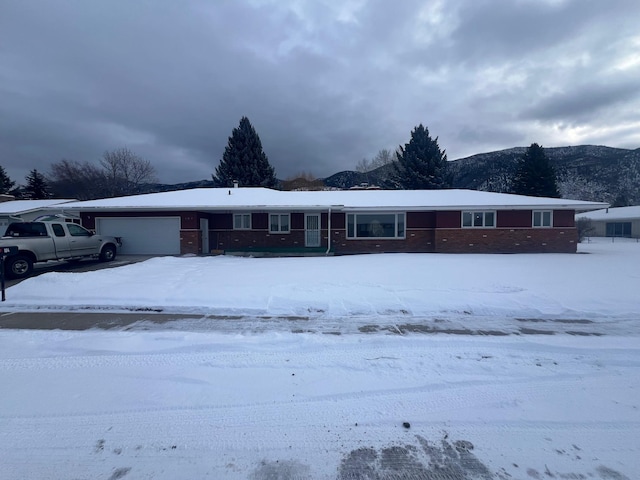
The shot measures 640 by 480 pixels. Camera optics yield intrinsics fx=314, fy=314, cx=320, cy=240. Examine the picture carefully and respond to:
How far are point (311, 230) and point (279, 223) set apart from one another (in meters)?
1.92

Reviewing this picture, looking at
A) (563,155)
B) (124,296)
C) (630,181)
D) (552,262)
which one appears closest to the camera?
(124,296)

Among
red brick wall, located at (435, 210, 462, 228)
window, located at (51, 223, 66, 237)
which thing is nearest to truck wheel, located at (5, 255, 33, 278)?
window, located at (51, 223, 66, 237)

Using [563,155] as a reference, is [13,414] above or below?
below

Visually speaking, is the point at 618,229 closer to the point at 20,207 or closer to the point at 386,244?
the point at 386,244

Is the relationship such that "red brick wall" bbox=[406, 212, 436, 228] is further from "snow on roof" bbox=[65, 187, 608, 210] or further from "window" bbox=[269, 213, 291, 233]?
"window" bbox=[269, 213, 291, 233]

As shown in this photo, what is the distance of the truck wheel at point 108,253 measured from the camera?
14193 mm

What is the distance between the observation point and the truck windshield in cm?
1117

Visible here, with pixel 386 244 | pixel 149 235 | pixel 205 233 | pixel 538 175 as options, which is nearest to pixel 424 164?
pixel 538 175

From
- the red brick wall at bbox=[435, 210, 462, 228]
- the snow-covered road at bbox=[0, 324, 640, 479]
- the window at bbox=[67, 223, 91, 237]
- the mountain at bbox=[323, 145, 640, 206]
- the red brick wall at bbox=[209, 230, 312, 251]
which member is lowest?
the snow-covered road at bbox=[0, 324, 640, 479]

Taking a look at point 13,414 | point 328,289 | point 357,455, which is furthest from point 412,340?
point 13,414

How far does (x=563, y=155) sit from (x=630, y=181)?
1941cm

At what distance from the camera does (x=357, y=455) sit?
8.58ft

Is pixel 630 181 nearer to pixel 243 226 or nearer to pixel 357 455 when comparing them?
pixel 243 226

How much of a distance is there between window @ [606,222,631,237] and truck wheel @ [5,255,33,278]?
52127 millimetres
